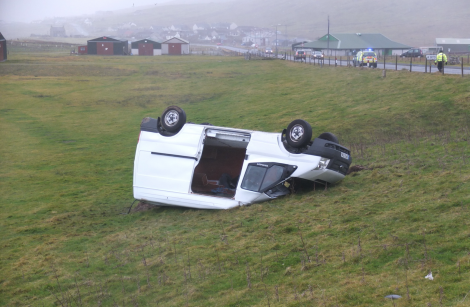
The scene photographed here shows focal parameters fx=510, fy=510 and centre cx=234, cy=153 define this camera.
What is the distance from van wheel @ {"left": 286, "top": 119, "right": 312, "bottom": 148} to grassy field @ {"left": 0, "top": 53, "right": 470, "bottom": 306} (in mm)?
1362

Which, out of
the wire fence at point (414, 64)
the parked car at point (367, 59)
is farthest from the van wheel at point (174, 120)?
the parked car at point (367, 59)

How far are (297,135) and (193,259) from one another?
14.8 ft

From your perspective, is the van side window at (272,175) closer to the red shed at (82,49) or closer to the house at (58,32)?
the red shed at (82,49)

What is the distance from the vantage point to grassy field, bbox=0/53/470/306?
7594 mm

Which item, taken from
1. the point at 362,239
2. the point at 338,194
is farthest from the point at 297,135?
the point at 362,239

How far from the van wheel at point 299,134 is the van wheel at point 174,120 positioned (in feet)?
9.84

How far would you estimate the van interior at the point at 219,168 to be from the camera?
49.1 ft

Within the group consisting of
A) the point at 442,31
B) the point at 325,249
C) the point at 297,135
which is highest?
the point at 442,31

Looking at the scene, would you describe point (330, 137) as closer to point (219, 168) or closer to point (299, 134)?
point (299, 134)

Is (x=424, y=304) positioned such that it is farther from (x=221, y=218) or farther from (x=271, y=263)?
(x=221, y=218)

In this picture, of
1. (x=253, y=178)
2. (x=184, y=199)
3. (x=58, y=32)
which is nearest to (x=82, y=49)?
(x=58, y=32)

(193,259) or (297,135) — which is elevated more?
(297,135)

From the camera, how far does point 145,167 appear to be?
13922 mm

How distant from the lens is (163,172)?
45.0ft
